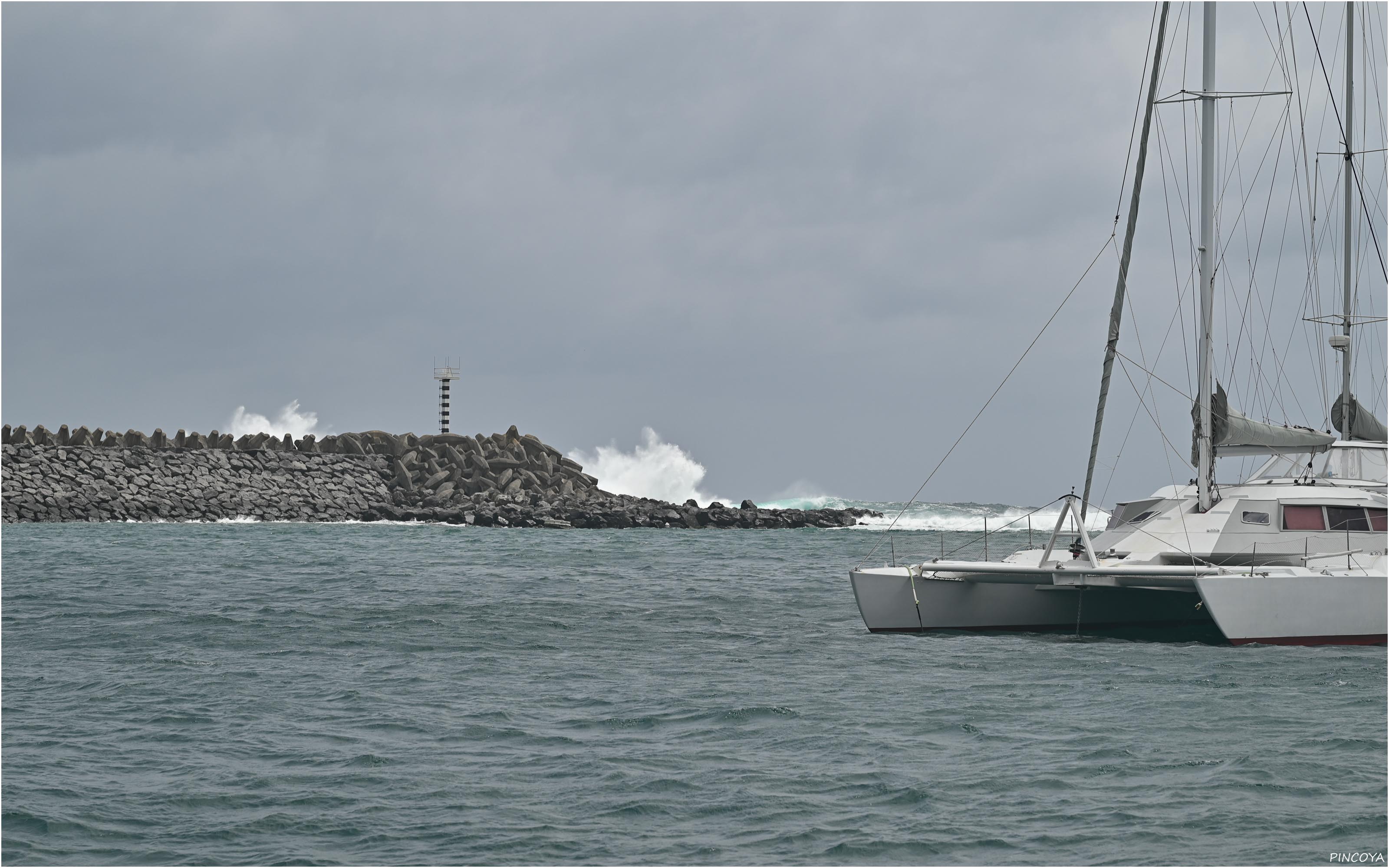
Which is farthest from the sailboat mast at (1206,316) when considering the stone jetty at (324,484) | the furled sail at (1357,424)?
the stone jetty at (324,484)

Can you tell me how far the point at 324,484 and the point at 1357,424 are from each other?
36.4 m

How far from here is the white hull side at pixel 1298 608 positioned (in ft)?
46.5

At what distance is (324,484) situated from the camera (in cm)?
4884

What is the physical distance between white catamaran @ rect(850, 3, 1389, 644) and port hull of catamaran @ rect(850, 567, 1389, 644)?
0.05 feet

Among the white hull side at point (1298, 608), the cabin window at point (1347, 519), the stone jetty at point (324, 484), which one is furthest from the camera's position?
the stone jetty at point (324, 484)

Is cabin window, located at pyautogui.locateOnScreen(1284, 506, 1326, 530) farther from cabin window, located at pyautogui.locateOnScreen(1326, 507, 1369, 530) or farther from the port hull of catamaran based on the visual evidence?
the port hull of catamaran

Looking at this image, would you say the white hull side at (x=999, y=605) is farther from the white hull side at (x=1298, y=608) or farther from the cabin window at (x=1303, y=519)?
the white hull side at (x=1298, y=608)

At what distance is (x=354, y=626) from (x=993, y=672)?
27.1ft

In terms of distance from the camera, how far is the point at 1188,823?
26.0 feet

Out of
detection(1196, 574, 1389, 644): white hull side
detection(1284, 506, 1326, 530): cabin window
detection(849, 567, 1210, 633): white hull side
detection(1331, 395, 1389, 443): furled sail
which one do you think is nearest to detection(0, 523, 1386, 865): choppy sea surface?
detection(1196, 574, 1389, 644): white hull side

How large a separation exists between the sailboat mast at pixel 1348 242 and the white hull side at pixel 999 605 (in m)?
6.08

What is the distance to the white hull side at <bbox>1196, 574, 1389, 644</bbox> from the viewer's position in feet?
46.5

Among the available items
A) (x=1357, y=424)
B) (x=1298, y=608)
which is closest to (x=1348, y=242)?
(x=1357, y=424)

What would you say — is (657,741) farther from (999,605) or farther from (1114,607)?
(1114,607)
